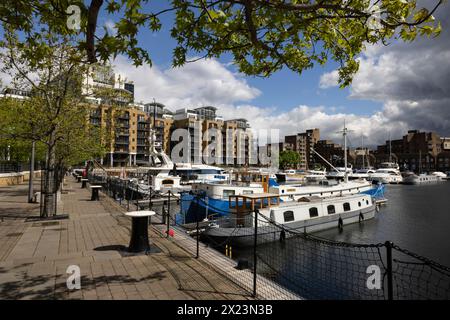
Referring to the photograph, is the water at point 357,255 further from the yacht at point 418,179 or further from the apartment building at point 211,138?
the apartment building at point 211,138

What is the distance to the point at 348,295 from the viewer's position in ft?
35.8

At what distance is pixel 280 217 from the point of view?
1909cm

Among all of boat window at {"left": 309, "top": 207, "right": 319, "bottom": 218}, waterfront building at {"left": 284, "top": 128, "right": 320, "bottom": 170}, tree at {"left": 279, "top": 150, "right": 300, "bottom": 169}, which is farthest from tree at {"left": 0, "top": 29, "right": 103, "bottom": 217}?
waterfront building at {"left": 284, "top": 128, "right": 320, "bottom": 170}

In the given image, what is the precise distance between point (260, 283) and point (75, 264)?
15.1ft

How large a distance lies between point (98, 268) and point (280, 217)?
13701mm

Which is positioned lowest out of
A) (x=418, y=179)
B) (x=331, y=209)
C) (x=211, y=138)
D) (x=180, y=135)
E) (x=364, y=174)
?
(x=418, y=179)

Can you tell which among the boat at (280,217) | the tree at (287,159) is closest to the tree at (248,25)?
the boat at (280,217)

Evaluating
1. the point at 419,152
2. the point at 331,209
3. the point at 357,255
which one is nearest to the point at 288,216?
the point at 357,255

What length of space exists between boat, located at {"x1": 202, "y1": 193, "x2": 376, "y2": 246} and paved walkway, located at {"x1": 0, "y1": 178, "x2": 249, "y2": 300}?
241 inches

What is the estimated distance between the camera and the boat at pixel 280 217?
17.2m

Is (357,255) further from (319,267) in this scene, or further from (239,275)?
(239,275)

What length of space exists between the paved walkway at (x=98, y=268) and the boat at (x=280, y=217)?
6.12m

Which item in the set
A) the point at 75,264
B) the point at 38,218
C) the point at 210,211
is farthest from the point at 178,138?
the point at 75,264
